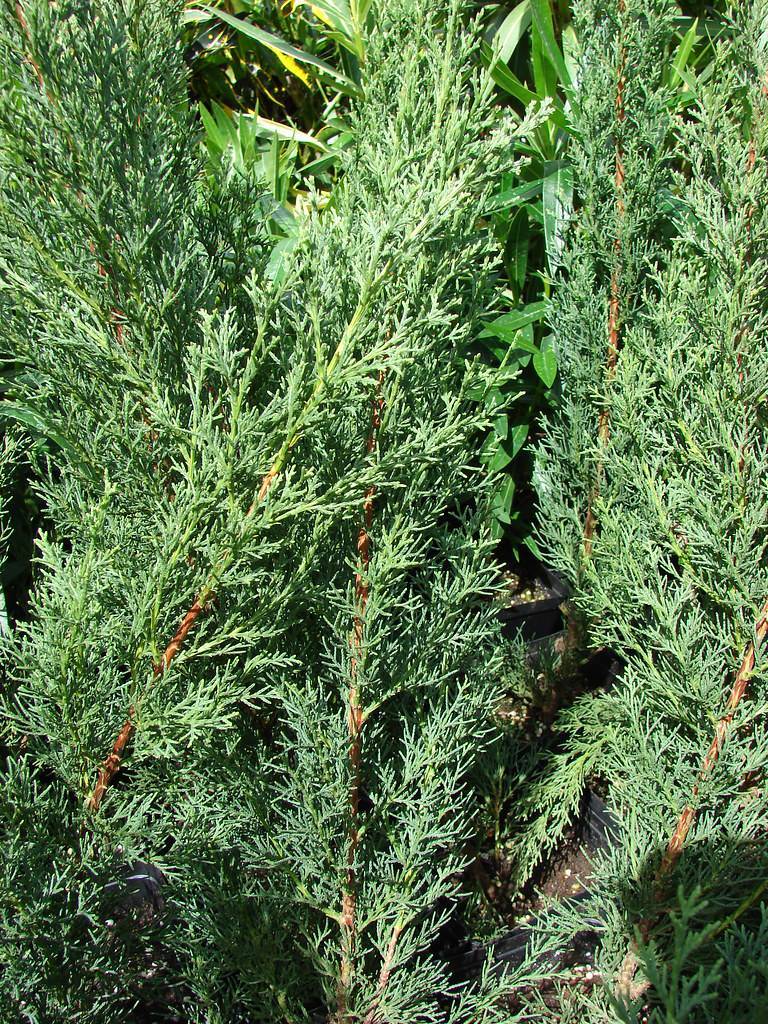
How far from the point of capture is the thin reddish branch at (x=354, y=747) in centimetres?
163

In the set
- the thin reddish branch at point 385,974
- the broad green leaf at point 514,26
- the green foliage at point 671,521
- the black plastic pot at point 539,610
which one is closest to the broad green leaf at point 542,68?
the broad green leaf at point 514,26

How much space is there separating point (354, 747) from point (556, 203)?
2121mm

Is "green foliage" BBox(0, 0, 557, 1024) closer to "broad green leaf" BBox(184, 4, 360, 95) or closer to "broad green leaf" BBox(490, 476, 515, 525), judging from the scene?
"broad green leaf" BBox(490, 476, 515, 525)

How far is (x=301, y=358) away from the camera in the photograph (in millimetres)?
1387

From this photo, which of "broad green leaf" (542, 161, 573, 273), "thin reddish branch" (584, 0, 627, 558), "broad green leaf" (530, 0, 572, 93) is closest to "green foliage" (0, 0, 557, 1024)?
"thin reddish branch" (584, 0, 627, 558)

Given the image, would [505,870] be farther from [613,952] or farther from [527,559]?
[527,559]

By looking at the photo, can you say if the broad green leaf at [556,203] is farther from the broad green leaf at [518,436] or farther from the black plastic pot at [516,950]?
the black plastic pot at [516,950]

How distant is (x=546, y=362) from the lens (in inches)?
116

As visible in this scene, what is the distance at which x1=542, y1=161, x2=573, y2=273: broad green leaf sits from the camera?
9.18 feet

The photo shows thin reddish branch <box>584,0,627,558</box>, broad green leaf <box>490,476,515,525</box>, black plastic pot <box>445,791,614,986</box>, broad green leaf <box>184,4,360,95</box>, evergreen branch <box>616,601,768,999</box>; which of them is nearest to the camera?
evergreen branch <box>616,601,768,999</box>

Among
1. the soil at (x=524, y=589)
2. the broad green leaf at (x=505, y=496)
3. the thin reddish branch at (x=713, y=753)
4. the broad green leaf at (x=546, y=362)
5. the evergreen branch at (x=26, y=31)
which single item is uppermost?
the evergreen branch at (x=26, y=31)

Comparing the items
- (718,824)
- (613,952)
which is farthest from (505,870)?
(718,824)

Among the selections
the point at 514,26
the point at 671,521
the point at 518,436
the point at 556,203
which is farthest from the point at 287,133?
the point at 671,521

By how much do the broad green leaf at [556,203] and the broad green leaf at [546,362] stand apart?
30 centimetres
